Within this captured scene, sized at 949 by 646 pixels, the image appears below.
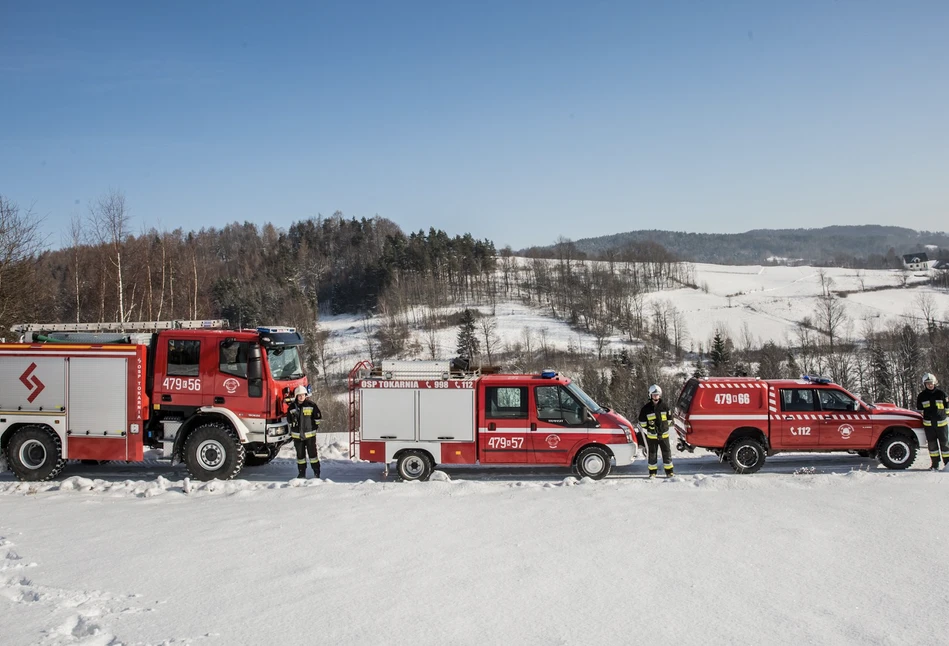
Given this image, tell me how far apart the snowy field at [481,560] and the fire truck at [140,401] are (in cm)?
74

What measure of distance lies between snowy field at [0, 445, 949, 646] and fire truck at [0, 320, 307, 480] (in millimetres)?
738

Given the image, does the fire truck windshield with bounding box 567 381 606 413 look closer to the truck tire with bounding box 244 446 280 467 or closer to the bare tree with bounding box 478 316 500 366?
the truck tire with bounding box 244 446 280 467

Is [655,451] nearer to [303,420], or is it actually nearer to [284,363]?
[303,420]

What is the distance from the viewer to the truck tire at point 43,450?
12953 millimetres

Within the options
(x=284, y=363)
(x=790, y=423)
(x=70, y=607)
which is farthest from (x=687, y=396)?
(x=70, y=607)

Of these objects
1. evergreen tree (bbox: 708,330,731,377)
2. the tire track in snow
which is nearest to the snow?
the tire track in snow

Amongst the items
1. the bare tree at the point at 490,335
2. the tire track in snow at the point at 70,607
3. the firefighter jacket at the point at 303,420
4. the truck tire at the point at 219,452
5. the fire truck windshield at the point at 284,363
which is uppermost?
the bare tree at the point at 490,335

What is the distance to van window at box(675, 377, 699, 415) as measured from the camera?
44.3 ft

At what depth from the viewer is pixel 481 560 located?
8195 mm

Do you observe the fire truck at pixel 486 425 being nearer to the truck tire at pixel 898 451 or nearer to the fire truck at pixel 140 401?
the fire truck at pixel 140 401

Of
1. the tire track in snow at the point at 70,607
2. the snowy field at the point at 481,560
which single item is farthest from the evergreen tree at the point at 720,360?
the tire track in snow at the point at 70,607

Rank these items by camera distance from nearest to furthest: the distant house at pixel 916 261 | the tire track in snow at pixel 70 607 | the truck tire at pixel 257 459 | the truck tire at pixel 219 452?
the tire track in snow at pixel 70 607 < the truck tire at pixel 219 452 < the truck tire at pixel 257 459 < the distant house at pixel 916 261

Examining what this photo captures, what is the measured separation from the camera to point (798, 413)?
13180 mm

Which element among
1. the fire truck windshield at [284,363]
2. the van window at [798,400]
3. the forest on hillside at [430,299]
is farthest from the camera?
the forest on hillside at [430,299]
